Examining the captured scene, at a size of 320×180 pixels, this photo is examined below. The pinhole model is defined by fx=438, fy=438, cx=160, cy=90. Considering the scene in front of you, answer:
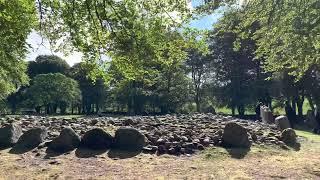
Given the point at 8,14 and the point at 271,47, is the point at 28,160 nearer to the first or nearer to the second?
the point at 8,14

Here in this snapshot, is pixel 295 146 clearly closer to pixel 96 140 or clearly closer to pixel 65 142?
pixel 96 140

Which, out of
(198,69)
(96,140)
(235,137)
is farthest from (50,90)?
(235,137)

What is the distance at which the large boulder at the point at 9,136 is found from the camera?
671 inches

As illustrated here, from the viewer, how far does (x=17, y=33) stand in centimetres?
1347

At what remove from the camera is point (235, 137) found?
A: 1708 cm

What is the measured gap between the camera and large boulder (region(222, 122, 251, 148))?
55.7 feet

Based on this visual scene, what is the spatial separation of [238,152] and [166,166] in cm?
357

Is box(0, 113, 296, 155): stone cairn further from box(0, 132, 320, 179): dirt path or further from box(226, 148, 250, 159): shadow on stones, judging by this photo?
box(0, 132, 320, 179): dirt path

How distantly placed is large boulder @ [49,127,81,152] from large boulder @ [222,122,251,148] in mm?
5657

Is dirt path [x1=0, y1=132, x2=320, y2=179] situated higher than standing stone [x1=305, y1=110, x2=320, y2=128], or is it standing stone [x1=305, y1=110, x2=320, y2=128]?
standing stone [x1=305, y1=110, x2=320, y2=128]

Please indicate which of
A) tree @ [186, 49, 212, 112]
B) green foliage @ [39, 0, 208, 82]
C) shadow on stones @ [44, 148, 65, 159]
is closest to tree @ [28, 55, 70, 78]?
tree @ [186, 49, 212, 112]

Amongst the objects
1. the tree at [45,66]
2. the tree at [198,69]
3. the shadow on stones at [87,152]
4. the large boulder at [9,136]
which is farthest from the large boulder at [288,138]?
the tree at [45,66]

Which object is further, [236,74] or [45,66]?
[45,66]

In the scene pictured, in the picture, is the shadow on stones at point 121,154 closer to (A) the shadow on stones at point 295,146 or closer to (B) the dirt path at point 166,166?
(B) the dirt path at point 166,166
